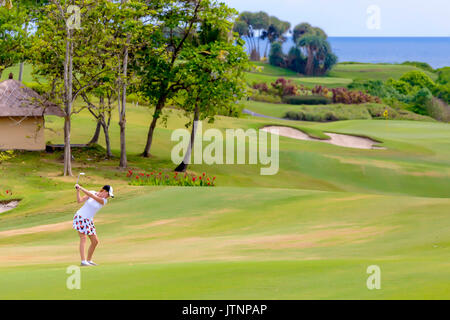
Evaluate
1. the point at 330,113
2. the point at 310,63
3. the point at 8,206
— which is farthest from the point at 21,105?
the point at 310,63

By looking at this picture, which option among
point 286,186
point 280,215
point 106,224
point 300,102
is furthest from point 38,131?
point 300,102

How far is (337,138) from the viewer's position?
61.4 m

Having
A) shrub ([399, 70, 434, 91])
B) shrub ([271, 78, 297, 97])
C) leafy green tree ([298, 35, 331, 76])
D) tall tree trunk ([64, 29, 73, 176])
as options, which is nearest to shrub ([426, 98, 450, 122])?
shrub ([271, 78, 297, 97])

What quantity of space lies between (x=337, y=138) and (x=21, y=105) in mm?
31392

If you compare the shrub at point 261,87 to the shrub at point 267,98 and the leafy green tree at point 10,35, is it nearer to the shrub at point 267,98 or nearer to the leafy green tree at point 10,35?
the shrub at point 267,98

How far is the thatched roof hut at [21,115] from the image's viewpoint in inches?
1550

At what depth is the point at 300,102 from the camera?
410 ft

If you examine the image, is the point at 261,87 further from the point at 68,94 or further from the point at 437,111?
the point at 68,94

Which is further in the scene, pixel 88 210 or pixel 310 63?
pixel 310 63

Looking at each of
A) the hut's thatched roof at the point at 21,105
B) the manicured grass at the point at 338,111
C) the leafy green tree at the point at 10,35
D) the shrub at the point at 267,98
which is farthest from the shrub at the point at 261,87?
the hut's thatched roof at the point at 21,105

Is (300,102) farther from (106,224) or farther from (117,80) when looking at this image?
(106,224)

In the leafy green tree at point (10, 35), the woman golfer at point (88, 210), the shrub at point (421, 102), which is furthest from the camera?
the shrub at point (421, 102)
